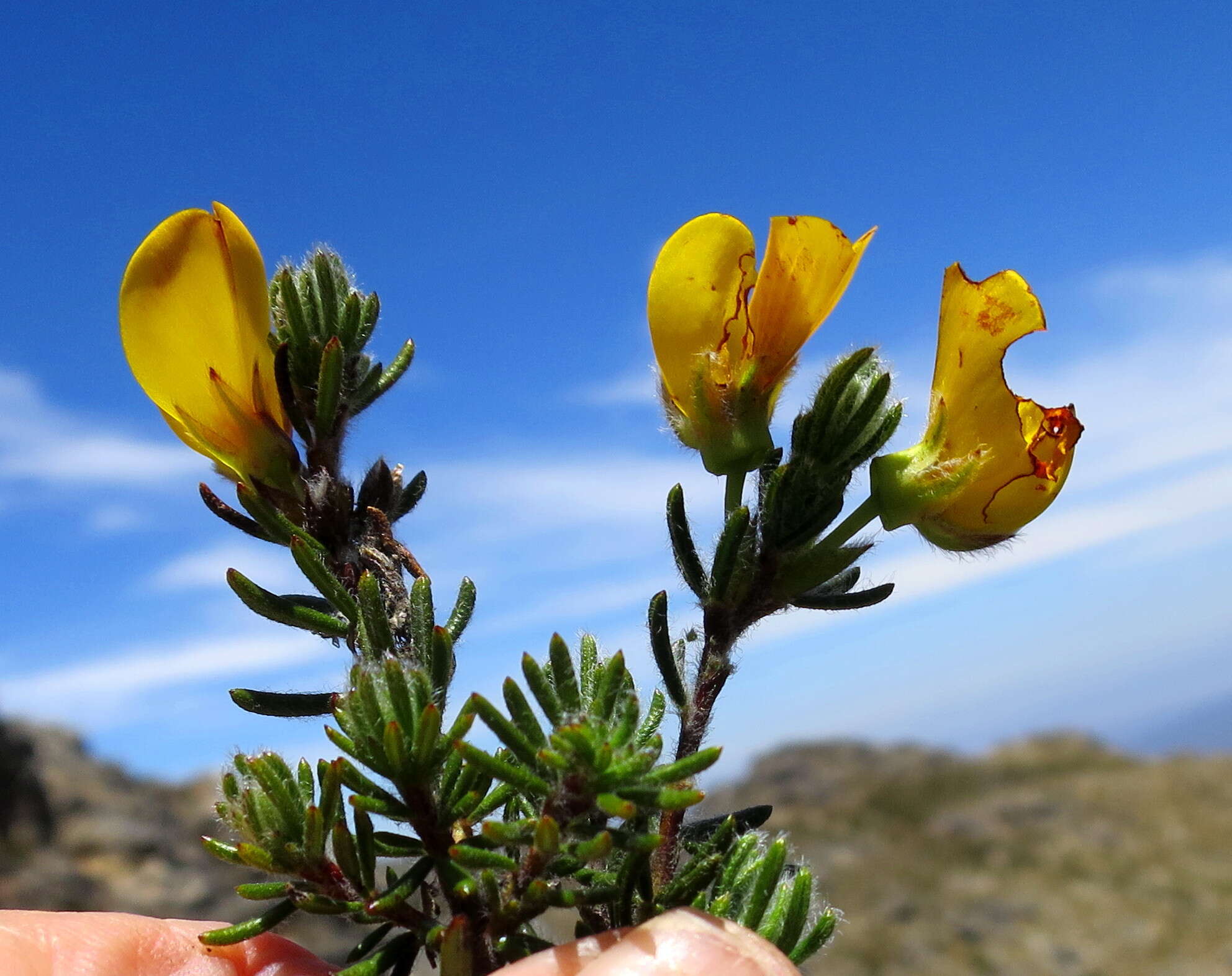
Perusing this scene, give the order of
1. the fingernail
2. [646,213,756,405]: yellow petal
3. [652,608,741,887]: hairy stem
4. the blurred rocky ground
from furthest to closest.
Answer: the blurred rocky ground
[646,213,756,405]: yellow petal
[652,608,741,887]: hairy stem
the fingernail

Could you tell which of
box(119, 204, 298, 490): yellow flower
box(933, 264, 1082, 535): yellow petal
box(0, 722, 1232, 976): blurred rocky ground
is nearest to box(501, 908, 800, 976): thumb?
box(933, 264, 1082, 535): yellow petal

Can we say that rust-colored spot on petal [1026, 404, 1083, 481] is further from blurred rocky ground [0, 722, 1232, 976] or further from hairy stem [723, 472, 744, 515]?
blurred rocky ground [0, 722, 1232, 976]

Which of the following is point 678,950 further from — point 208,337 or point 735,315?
point 208,337

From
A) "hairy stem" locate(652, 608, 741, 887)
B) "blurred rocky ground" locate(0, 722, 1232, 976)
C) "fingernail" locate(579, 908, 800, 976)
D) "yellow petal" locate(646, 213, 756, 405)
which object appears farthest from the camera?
"blurred rocky ground" locate(0, 722, 1232, 976)

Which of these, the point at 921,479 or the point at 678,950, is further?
the point at 921,479

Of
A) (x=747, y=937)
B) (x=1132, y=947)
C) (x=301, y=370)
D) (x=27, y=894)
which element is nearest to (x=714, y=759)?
(x=747, y=937)

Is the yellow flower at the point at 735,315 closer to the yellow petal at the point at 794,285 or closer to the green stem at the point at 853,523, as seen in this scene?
the yellow petal at the point at 794,285

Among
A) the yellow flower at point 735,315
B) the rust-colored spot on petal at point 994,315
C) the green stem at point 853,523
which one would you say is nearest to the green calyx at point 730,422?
the yellow flower at point 735,315

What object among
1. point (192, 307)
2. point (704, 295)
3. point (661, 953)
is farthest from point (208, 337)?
point (661, 953)
